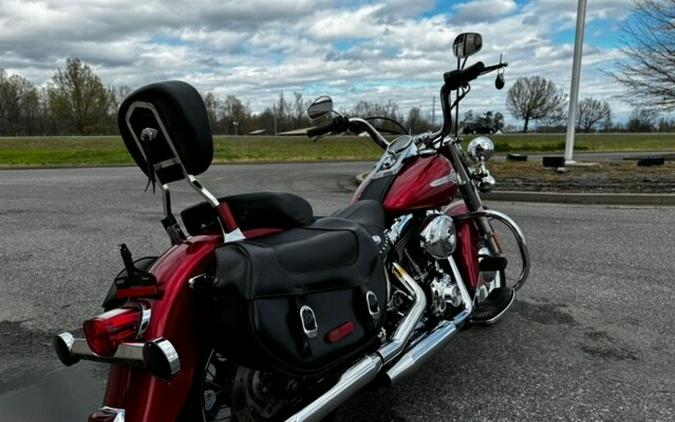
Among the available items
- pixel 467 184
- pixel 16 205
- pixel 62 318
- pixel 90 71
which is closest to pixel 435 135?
pixel 467 184

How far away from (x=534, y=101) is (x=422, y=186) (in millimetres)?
68894

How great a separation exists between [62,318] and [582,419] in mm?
3281

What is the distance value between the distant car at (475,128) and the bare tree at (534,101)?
65.1m

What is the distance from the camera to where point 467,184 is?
10.7 feet

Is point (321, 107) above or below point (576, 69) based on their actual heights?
below

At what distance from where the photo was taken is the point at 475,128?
11.1ft

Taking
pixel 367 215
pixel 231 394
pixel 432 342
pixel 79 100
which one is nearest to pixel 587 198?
pixel 432 342

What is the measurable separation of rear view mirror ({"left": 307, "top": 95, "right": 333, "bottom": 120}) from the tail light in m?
1.72

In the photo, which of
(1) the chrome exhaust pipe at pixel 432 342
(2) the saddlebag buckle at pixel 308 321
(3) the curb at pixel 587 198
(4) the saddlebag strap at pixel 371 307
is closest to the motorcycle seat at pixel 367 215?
(4) the saddlebag strap at pixel 371 307

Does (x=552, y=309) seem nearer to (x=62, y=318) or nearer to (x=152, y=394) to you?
(x=152, y=394)

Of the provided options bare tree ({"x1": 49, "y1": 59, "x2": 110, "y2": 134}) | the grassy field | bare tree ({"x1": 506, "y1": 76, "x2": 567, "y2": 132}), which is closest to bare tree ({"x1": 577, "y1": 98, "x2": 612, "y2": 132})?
bare tree ({"x1": 506, "y1": 76, "x2": 567, "y2": 132})

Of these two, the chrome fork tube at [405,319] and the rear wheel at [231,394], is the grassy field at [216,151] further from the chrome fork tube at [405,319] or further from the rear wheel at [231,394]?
the rear wheel at [231,394]

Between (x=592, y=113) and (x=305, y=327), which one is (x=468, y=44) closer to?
(x=305, y=327)

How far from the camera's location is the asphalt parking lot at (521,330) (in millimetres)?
2594
